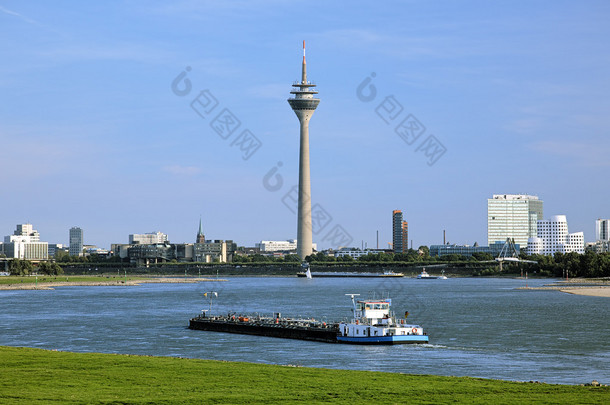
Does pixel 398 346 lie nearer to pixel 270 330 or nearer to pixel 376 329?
pixel 376 329

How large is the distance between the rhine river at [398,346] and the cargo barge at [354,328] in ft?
6.53

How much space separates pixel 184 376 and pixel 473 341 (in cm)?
3888

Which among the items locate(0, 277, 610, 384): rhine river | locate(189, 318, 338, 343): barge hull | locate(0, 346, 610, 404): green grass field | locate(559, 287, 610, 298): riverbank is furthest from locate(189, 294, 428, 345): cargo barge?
locate(559, 287, 610, 298): riverbank

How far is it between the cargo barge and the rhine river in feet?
6.53

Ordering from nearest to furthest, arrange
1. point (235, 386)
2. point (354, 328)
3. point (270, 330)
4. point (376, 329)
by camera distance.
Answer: point (235, 386) < point (376, 329) < point (354, 328) < point (270, 330)

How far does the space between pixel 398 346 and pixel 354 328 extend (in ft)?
17.2

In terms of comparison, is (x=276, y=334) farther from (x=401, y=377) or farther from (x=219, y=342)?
(x=401, y=377)

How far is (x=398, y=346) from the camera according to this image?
7325 centimetres

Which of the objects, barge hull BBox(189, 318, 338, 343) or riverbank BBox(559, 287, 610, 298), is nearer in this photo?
barge hull BBox(189, 318, 338, 343)

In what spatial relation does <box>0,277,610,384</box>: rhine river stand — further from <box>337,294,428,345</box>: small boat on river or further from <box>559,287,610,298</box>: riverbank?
<box>559,287,610,298</box>: riverbank

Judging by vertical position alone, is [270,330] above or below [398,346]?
above

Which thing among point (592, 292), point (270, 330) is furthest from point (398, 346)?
point (592, 292)

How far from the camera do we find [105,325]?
9831 centimetres

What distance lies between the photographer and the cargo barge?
75250 millimetres
